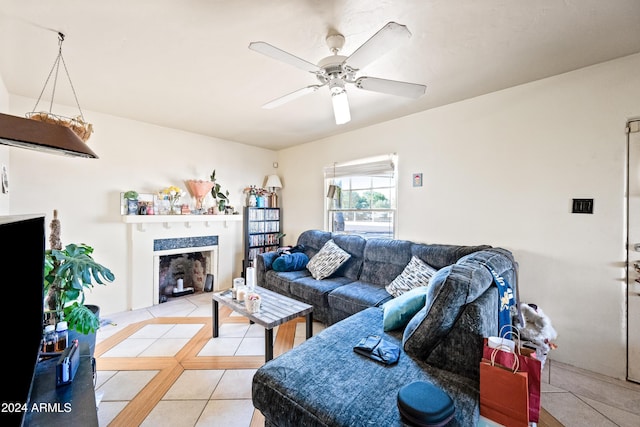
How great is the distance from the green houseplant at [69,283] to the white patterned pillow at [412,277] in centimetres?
229

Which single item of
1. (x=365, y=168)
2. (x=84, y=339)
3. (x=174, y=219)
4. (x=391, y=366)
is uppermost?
(x=365, y=168)

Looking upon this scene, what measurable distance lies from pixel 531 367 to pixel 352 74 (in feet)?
6.07

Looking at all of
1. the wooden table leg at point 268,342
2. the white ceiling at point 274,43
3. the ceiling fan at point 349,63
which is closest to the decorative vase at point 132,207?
the white ceiling at point 274,43

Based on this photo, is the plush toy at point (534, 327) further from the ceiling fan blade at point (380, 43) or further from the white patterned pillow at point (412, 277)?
the ceiling fan blade at point (380, 43)

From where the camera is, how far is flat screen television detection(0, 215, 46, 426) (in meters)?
0.72

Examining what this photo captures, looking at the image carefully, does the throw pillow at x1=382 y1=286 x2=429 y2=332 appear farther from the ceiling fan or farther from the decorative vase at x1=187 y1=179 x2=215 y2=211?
the decorative vase at x1=187 y1=179 x2=215 y2=211

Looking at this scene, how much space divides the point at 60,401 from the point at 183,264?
10.6 feet

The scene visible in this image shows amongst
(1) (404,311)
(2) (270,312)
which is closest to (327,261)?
(2) (270,312)

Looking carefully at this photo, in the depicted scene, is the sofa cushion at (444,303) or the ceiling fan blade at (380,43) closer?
the ceiling fan blade at (380,43)

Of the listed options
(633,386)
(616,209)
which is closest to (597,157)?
(616,209)

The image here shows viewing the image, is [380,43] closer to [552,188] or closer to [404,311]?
[404,311]

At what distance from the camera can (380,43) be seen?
1376 mm

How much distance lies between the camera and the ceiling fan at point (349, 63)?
1.34m

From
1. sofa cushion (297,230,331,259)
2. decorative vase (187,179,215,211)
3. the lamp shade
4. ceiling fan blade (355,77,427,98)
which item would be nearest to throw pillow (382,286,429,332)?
ceiling fan blade (355,77,427,98)
